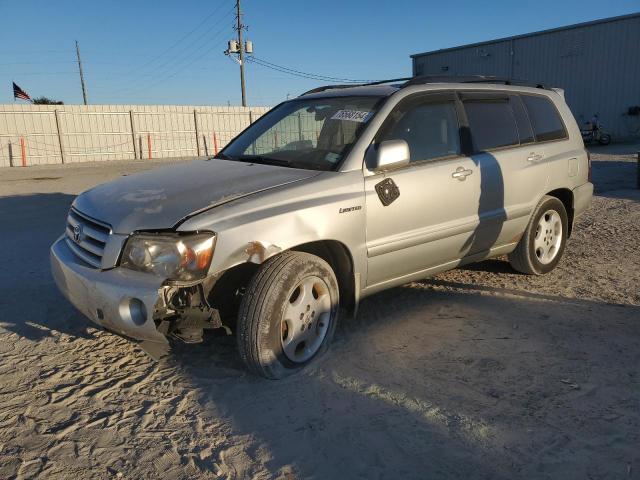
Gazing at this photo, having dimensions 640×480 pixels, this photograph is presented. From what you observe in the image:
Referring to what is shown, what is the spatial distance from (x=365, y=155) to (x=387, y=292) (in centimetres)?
157

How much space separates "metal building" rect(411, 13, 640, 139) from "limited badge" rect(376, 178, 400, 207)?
25.2 meters

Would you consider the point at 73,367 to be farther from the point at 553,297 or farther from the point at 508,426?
the point at 553,297

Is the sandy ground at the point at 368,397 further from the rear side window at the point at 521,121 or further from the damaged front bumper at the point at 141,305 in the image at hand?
the rear side window at the point at 521,121

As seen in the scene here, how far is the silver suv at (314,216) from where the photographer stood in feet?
9.35

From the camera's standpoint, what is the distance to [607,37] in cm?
2477

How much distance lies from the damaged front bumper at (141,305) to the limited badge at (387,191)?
4.39 ft

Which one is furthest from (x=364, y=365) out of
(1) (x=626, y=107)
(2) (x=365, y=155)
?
(1) (x=626, y=107)

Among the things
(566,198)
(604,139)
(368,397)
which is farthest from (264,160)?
(604,139)

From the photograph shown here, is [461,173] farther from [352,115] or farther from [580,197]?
[580,197]

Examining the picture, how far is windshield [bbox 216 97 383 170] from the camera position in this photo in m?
3.64

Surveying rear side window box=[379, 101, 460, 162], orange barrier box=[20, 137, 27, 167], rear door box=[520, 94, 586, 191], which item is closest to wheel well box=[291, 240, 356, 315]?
rear side window box=[379, 101, 460, 162]

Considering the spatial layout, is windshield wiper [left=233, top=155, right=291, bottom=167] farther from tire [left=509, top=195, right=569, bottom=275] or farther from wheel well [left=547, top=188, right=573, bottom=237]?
wheel well [left=547, top=188, right=573, bottom=237]

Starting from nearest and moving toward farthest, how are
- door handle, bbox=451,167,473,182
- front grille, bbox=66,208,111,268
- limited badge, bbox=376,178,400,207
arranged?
front grille, bbox=66,208,111,268 → limited badge, bbox=376,178,400,207 → door handle, bbox=451,167,473,182

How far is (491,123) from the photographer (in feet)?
14.5
